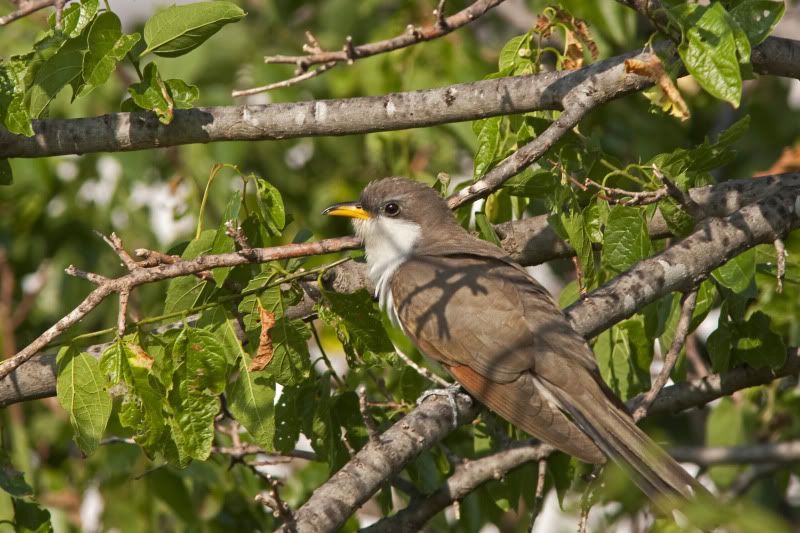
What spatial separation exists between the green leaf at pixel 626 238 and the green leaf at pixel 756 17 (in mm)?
687

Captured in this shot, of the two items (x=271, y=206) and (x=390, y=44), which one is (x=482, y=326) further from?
(x=390, y=44)

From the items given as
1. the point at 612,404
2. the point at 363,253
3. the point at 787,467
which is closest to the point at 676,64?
the point at 612,404

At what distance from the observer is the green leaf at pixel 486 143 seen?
3.86 m

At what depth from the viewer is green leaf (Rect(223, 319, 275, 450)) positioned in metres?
3.44

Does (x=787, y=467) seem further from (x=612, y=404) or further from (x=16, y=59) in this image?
(x=16, y=59)

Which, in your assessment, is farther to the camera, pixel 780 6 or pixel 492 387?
pixel 492 387

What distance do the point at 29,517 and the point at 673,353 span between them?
2.30m

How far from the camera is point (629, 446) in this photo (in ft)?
12.1

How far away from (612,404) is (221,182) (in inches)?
119

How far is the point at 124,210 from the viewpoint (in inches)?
261

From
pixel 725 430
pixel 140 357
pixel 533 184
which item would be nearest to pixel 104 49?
pixel 140 357

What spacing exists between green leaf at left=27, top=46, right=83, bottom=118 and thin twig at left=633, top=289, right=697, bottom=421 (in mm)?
2135

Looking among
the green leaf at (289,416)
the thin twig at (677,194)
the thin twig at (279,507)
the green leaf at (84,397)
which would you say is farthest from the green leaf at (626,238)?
the green leaf at (84,397)

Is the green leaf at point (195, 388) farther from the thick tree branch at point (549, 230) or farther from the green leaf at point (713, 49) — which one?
the green leaf at point (713, 49)
